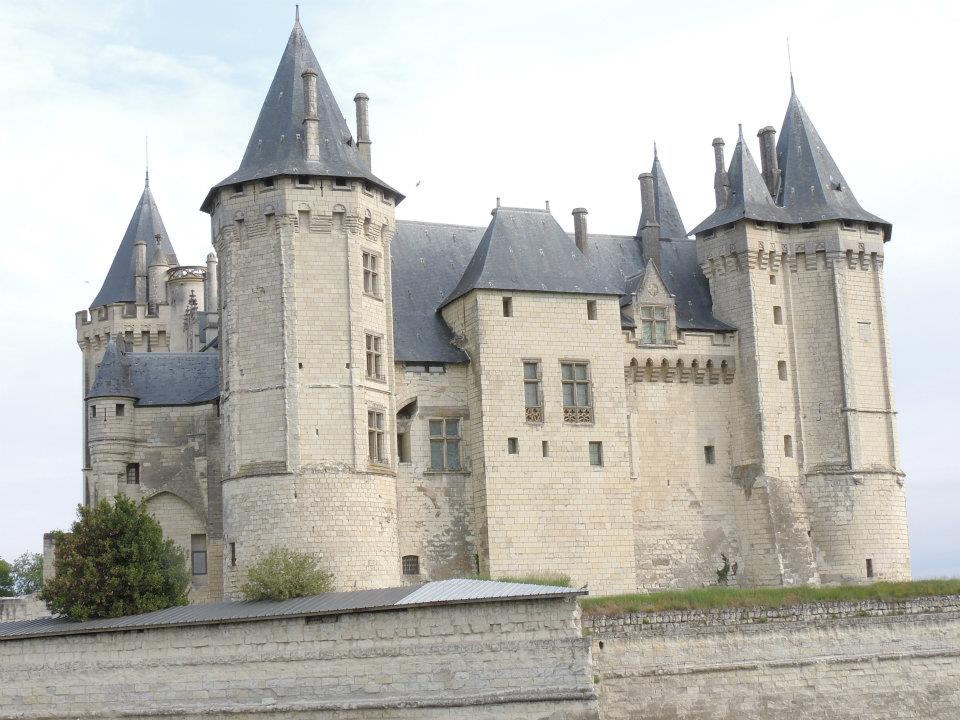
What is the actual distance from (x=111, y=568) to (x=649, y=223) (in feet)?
69.3

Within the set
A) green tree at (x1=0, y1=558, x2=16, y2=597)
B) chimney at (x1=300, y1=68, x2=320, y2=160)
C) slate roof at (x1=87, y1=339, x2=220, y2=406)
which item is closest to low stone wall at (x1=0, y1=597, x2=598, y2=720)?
slate roof at (x1=87, y1=339, x2=220, y2=406)

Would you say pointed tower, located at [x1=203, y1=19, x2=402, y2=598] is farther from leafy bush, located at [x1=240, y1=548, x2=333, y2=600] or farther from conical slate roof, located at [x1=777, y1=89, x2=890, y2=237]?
conical slate roof, located at [x1=777, y1=89, x2=890, y2=237]

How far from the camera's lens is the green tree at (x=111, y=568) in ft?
107

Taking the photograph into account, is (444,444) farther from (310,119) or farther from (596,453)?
(310,119)

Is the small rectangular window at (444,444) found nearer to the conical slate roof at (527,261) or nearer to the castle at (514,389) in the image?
the castle at (514,389)

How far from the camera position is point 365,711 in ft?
96.6

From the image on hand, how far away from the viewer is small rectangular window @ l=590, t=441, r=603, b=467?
40.6 m

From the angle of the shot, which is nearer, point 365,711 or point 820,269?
point 365,711

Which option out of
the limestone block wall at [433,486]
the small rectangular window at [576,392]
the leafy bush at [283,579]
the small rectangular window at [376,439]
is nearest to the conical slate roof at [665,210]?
the small rectangular window at [576,392]

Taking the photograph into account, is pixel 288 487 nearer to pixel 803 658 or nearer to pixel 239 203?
pixel 239 203

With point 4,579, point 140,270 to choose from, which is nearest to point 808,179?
point 140,270

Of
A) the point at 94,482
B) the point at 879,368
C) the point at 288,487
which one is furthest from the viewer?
the point at 879,368

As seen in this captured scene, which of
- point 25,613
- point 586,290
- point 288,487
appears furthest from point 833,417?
point 25,613

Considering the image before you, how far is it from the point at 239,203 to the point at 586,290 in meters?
9.92
